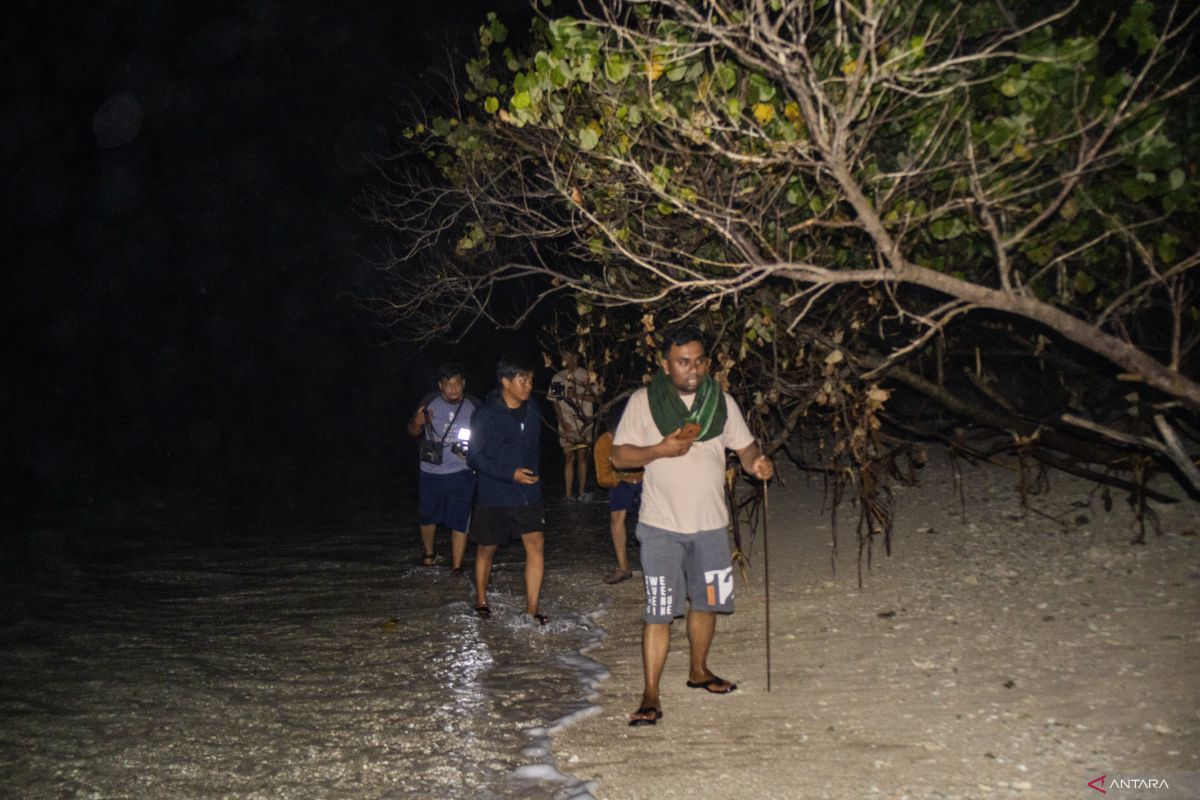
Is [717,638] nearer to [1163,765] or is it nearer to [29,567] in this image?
[1163,765]

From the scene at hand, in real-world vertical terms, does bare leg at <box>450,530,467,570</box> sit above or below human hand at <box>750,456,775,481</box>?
below

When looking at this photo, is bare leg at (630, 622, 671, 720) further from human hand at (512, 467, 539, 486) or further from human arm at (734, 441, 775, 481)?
human hand at (512, 467, 539, 486)

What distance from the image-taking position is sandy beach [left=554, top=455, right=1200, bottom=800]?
430 cm

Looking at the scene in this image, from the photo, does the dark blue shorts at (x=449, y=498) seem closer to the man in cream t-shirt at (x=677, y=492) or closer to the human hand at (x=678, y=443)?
the man in cream t-shirt at (x=677, y=492)

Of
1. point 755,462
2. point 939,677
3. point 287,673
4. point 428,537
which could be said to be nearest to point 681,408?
point 755,462

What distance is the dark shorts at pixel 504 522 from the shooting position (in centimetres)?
730

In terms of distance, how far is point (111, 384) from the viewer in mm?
27016

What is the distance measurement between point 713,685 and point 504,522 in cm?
233

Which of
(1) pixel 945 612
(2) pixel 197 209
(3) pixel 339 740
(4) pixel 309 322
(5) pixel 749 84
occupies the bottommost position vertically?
(3) pixel 339 740

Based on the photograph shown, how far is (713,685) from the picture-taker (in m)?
5.46

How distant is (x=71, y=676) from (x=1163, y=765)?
5.81 m

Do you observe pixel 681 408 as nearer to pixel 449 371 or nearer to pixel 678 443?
pixel 678 443

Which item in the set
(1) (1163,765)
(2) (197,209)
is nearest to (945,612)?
(1) (1163,765)

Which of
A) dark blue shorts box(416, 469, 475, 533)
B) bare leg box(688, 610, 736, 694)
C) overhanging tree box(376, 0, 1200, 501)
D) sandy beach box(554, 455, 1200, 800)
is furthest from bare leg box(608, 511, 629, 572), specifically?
bare leg box(688, 610, 736, 694)
